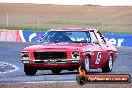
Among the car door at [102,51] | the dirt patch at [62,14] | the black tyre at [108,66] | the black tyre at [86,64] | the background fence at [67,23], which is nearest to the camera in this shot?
the black tyre at [86,64]

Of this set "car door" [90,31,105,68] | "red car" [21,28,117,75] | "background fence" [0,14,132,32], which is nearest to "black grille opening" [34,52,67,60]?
"red car" [21,28,117,75]

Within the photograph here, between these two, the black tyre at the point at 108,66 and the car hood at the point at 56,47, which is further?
the black tyre at the point at 108,66

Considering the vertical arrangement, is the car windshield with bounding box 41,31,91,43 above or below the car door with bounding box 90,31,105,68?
above

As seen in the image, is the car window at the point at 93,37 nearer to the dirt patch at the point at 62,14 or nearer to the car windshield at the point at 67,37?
the car windshield at the point at 67,37

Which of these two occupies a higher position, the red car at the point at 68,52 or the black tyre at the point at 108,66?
the red car at the point at 68,52

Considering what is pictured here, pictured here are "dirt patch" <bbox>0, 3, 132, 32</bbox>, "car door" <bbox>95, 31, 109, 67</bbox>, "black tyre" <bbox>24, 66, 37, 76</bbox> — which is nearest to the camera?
"black tyre" <bbox>24, 66, 37, 76</bbox>

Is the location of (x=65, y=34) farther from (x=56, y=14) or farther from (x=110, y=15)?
(x=56, y=14)

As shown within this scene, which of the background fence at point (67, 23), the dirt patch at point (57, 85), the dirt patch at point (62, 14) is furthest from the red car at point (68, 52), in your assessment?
the dirt patch at point (62, 14)

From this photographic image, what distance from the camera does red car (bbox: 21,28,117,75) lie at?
19.1 meters

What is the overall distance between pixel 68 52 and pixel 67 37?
1319 mm

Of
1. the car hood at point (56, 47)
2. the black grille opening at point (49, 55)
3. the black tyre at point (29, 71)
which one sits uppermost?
the car hood at point (56, 47)

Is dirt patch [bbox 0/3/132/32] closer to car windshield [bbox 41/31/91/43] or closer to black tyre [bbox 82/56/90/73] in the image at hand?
car windshield [bbox 41/31/91/43]

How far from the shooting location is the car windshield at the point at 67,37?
66.3ft

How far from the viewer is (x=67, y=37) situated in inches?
800
